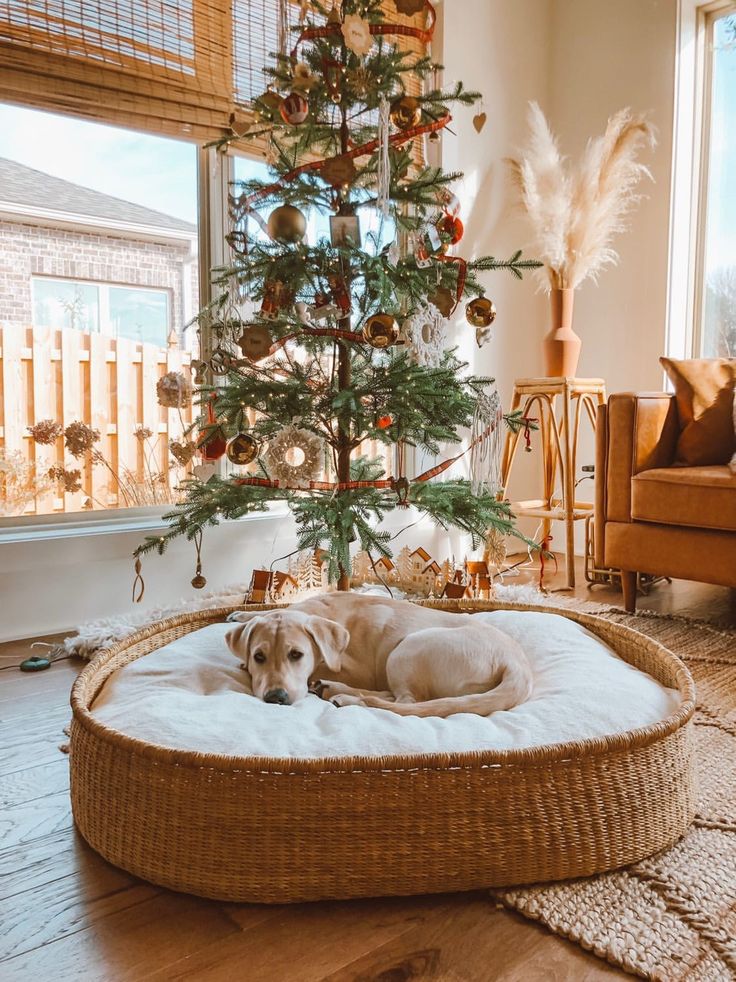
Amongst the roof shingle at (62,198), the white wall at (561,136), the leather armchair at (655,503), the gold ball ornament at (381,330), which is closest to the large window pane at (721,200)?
the white wall at (561,136)

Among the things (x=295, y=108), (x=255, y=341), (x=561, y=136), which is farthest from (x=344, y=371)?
(x=561, y=136)

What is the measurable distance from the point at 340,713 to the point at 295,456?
112cm

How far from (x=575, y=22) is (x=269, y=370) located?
317 cm

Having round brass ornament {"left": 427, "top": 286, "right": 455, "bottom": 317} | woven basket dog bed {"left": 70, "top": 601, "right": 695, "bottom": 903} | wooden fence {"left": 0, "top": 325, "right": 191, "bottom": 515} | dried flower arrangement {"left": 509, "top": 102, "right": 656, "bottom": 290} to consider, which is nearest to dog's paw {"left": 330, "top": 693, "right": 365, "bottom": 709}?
woven basket dog bed {"left": 70, "top": 601, "right": 695, "bottom": 903}

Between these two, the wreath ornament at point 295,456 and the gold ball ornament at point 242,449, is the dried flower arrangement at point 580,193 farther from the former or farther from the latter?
the gold ball ornament at point 242,449

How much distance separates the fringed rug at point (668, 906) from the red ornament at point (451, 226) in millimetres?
1763

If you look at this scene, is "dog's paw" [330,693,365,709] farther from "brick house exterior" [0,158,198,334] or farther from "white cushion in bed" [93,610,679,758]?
"brick house exterior" [0,158,198,334]

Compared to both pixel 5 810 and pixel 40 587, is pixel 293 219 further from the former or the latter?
pixel 5 810

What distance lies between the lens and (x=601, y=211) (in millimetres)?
3846

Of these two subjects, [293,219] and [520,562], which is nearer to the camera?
[293,219]

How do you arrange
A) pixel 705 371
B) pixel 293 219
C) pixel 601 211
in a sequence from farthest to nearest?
1. pixel 601 211
2. pixel 705 371
3. pixel 293 219

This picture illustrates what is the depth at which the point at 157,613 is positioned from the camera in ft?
9.21

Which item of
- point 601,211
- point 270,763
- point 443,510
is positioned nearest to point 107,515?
point 443,510

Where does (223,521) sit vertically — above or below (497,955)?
above
